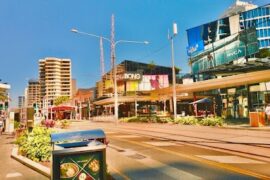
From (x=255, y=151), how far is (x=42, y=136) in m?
7.97

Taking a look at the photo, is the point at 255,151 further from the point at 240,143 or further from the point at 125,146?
the point at 125,146

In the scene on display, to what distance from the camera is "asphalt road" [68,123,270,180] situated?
8.84m

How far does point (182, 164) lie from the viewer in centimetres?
1041

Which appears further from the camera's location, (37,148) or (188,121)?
(188,121)

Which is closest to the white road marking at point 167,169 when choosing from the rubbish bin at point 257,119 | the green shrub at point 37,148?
the green shrub at point 37,148

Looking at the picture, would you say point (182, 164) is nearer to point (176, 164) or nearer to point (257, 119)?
point (176, 164)

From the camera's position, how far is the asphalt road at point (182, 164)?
884cm

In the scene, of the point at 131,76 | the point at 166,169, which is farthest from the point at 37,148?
the point at 131,76

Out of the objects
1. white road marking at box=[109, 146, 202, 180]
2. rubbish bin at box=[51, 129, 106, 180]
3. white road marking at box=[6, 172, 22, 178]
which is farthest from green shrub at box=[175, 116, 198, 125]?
rubbish bin at box=[51, 129, 106, 180]

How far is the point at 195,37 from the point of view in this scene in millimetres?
56812

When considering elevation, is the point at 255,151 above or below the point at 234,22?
below

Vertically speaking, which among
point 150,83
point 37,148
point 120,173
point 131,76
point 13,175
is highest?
point 131,76

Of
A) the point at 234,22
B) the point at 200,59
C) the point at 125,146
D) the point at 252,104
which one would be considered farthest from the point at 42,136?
the point at 234,22

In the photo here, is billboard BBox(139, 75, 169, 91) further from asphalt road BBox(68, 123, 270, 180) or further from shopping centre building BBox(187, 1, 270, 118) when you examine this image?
asphalt road BBox(68, 123, 270, 180)
